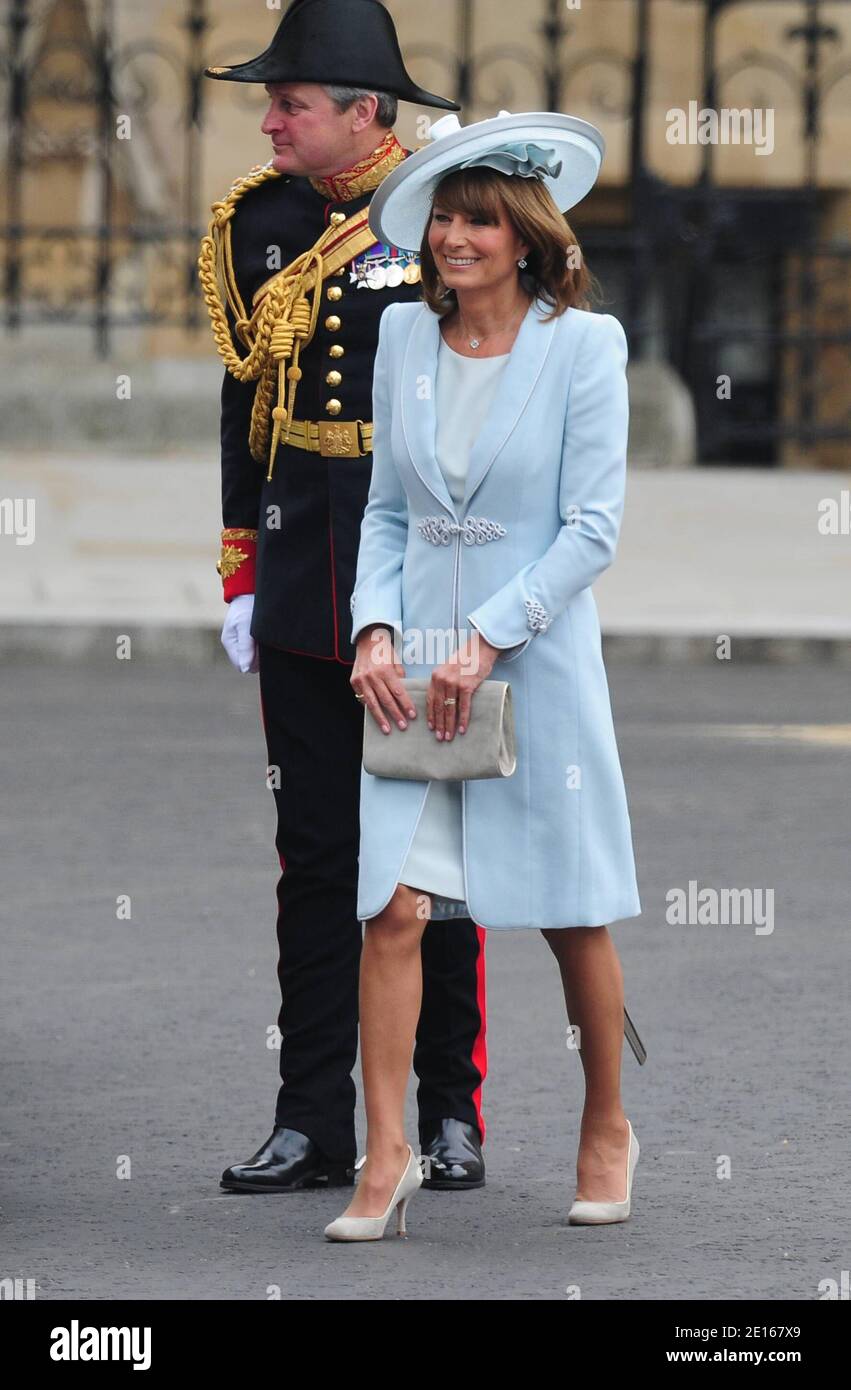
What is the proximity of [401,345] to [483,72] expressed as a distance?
1640 centimetres

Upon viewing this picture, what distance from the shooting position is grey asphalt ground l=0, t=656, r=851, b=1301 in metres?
4.62

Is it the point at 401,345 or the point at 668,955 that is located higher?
the point at 401,345

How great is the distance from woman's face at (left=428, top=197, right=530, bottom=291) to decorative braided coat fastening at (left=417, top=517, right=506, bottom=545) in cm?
37

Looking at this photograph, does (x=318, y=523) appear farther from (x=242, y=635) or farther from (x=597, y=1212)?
(x=597, y=1212)

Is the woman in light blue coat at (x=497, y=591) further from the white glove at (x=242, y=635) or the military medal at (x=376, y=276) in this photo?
the white glove at (x=242, y=635)

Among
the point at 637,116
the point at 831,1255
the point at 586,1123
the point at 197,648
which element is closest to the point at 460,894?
the point at 586,1123

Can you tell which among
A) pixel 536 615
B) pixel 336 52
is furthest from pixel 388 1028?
pixel 336 52

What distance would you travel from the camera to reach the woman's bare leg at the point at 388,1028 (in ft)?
15.4

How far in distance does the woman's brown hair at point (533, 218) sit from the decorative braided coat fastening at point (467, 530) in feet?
1.15

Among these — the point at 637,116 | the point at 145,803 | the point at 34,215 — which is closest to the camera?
the point at 145,803

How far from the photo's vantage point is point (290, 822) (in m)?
5.20

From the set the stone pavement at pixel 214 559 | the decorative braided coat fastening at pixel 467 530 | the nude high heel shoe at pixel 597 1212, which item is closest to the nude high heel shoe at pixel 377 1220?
the nude high heel shoe at pixel 597 1212

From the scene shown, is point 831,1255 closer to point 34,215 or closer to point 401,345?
point 401,345

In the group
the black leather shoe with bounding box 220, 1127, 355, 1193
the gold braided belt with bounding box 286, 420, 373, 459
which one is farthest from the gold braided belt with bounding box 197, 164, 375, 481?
the black leather shoe with bounding box 220, 1127, 355, 1193
